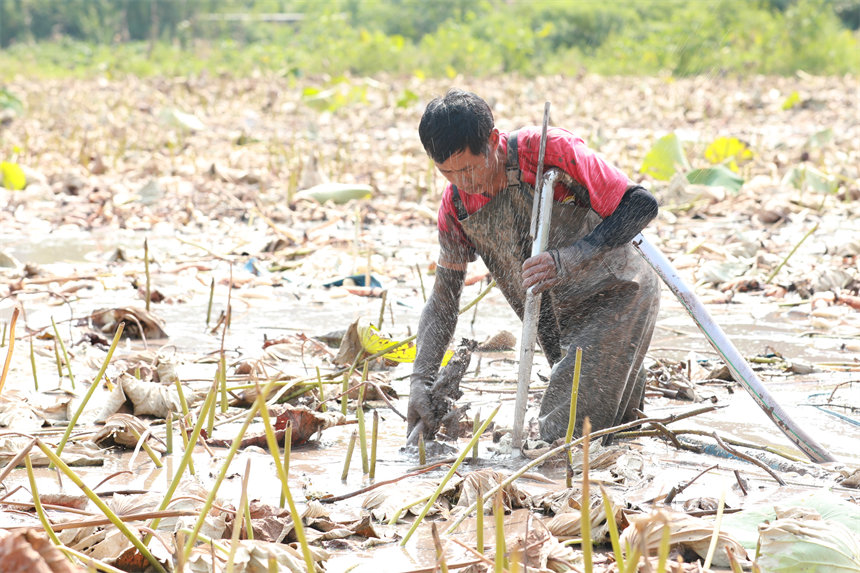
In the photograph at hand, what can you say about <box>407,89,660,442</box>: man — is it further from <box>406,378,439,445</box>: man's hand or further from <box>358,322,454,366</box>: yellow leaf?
<box>358,322,454,366</box>: yellow leaf

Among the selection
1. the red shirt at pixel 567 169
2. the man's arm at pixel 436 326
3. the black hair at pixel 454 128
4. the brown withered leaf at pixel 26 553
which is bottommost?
the man's arm at pixel 436 326

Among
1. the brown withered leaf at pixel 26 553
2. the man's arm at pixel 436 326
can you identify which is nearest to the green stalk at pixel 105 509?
the brown withered leaf at pixel 26 553

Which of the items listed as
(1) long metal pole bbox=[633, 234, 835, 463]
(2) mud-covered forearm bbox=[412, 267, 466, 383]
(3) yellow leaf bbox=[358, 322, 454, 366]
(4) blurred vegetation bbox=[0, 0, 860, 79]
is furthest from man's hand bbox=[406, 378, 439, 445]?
(4) blurred vegetation bbox=[0, 0, 860, 79]

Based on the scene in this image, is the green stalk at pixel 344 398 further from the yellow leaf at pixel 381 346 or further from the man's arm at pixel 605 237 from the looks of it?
the man's arm at pixel 605 237

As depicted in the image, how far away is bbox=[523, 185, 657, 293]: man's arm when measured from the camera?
2742 millimetres

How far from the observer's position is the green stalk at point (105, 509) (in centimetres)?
156

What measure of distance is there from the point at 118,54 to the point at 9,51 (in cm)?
540

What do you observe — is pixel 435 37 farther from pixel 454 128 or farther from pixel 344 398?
pixel 454 128

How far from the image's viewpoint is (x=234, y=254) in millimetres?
6090

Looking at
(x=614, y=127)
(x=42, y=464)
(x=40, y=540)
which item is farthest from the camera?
(x=614, y=127)

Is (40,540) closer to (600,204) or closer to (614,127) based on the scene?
(600,204)

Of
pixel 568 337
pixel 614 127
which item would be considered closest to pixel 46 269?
pixel 568 337

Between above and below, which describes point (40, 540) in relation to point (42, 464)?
above

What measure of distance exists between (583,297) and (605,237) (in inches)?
9.8
